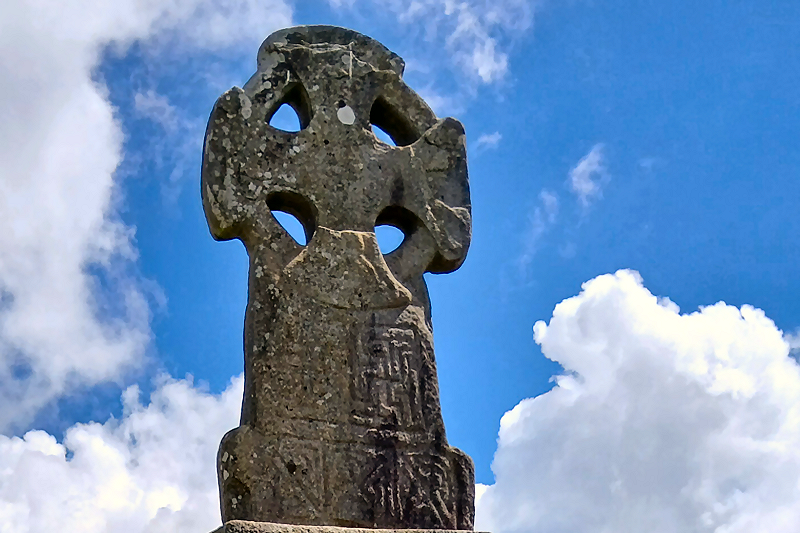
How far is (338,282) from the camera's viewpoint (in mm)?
4887

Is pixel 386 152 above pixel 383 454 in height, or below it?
above

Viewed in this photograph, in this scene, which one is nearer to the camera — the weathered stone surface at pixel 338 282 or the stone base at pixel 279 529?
the stone base at pixel 279 529

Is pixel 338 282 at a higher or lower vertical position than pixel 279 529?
higher

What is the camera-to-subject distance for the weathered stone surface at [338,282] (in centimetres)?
450

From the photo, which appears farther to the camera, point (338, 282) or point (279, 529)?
point (338, 282)

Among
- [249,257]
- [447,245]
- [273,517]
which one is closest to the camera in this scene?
[273,517]

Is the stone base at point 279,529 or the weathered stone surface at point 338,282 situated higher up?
the weathered stone surface at point 338,282

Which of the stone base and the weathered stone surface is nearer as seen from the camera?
the stone base

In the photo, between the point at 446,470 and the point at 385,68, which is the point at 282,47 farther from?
the point at 446,470

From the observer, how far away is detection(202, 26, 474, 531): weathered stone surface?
450 cm

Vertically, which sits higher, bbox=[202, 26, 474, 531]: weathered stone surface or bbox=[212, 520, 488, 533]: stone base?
bbox=[202, 26, 474, 531]: weathered stone surface

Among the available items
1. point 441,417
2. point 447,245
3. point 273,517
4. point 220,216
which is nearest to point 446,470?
point 441,417

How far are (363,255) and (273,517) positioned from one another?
4.60ft

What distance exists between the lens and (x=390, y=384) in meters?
4.80
